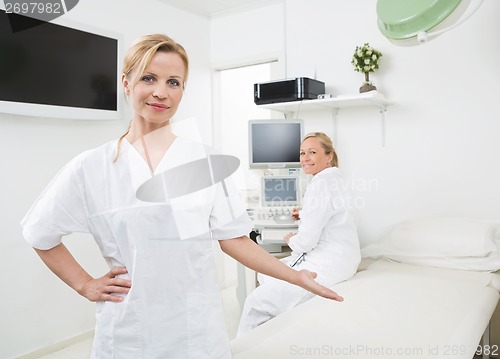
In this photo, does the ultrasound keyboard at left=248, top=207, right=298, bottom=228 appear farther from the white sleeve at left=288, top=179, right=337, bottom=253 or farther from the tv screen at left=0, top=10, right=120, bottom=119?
the tv screen at left=0, top=10, right=120, bottom=119

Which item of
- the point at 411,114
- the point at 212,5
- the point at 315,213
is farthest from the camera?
the point at 212,5

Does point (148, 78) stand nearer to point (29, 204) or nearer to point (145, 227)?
point (145, 227)

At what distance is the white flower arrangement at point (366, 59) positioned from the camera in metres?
3.08

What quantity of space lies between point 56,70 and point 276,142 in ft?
4.99

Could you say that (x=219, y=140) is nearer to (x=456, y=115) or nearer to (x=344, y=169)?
(x=344, y=169)

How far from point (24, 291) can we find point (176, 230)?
2.09 m

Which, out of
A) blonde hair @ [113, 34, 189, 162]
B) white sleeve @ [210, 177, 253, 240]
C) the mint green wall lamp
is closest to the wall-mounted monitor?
the mint green wall lamp

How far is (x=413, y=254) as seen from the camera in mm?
2713

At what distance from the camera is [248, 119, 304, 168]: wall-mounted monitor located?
332 cm

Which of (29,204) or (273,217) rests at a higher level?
(29,204)

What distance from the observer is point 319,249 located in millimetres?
2482

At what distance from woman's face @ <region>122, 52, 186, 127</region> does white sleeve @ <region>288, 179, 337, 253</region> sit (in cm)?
142

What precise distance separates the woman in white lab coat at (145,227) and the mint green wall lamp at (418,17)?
0.92m

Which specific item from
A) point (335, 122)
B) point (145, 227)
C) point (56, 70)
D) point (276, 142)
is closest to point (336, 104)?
point (335, 122)
